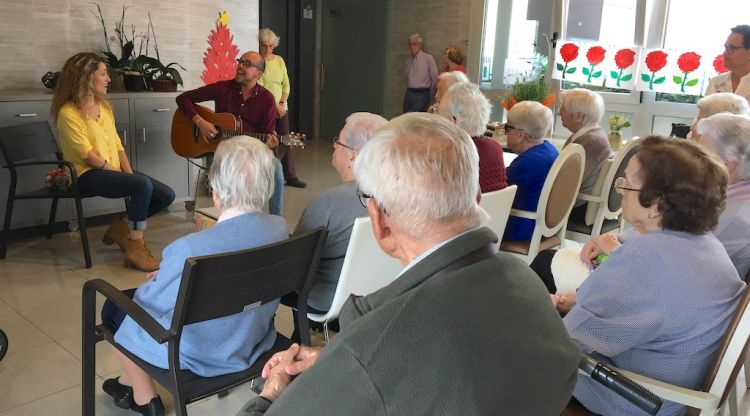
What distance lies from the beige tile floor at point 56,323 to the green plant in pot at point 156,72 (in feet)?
3.37

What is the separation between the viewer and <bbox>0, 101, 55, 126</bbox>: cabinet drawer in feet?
13.4

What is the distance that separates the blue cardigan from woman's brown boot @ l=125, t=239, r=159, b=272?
193 cm

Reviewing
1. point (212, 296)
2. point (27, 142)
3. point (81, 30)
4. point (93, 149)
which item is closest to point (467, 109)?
point (212, 296)

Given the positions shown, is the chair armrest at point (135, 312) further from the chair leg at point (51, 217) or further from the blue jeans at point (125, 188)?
the chair leg at point (51, 217)

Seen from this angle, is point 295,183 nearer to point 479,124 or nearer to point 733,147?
point 479,124

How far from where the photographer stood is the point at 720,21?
240 inches

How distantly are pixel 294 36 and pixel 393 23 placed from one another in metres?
1.40

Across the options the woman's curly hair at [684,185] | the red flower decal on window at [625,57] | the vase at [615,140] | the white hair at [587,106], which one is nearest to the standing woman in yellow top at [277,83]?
the vase at [615,140]

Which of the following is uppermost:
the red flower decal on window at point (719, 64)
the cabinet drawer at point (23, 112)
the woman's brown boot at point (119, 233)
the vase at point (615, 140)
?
the red flower decal on window at point (719, 64)

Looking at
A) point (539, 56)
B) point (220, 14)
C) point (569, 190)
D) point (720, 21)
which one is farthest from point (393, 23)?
point (569, 190)

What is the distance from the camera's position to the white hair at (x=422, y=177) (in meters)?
1.13

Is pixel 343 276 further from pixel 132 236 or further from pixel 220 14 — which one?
pixel 220 14

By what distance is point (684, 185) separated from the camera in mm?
1729

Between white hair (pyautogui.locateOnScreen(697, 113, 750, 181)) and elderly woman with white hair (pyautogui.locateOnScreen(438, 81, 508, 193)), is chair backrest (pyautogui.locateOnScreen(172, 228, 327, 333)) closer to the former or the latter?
elderly woman with white hair (pyautogui.locateOnScreen(438, 81, 508, 193))
